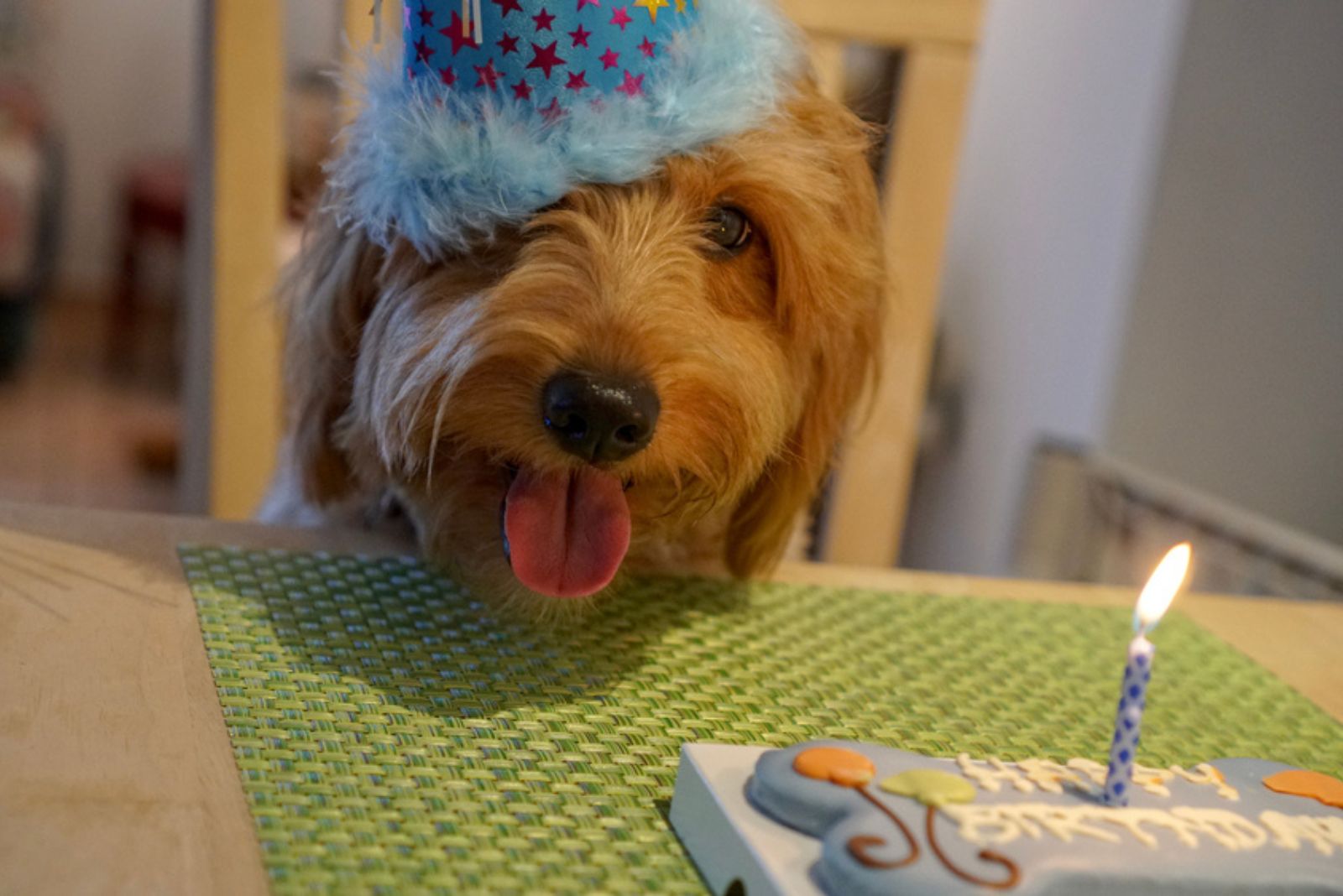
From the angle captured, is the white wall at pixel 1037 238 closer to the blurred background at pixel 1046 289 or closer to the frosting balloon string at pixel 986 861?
the blurred background at pixel 1046 289

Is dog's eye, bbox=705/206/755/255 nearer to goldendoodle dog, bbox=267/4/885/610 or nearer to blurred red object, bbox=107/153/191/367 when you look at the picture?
goldendoodle dog, bbox=267/4/885/610

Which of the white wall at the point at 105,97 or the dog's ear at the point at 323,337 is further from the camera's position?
the white wall at the point at 105,97

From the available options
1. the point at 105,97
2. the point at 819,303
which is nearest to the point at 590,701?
the point at 819,303

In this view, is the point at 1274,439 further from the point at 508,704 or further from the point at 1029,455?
the point at 508,704

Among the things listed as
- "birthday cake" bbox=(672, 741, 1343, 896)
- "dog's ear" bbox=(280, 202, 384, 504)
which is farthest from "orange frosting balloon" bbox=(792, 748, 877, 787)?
"dog's ear" bbox=(280, 202, 384, 504)

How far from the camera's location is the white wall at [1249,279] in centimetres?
220

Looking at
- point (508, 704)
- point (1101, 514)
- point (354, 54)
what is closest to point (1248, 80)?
point (1101, 514)

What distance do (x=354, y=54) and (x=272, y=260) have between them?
584 mm

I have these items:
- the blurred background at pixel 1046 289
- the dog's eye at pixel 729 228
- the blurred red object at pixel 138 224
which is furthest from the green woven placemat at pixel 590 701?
the blurred red object at pixel 138 224

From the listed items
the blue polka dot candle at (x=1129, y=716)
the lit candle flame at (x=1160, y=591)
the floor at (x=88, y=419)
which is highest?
the lit candle flame at (x=1160, y=591)

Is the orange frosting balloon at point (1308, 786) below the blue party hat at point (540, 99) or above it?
below

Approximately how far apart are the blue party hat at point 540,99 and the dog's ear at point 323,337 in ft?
0.40

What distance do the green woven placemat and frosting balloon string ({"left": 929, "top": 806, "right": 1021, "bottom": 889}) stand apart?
124 mm

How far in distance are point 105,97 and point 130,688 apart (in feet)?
17.3
